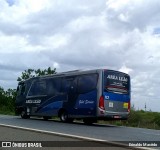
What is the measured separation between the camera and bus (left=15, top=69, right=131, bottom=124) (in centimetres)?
2467

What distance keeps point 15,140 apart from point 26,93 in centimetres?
2010

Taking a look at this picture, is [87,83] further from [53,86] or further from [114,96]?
[53,86]

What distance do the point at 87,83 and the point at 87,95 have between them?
71 cm

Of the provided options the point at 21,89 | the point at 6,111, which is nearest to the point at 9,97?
the point at 6,111

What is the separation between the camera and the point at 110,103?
82.0ft

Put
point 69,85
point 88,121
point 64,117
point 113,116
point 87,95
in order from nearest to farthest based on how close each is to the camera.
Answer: point 113,116
point 87,95
point 69,85
point 88,121
point 64,117

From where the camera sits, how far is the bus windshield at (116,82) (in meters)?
24.8

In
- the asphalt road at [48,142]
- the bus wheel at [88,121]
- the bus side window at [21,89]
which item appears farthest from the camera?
the bus side window at [21,89]

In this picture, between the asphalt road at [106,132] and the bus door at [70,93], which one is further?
the bus door at [70,93]

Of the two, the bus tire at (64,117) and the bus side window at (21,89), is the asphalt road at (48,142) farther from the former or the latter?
the bus side window at (21,89)

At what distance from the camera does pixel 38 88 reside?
3139cm

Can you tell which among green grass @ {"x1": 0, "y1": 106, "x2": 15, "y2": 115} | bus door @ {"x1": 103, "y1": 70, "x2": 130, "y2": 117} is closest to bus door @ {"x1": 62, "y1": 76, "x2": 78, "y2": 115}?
bus door @ {"x1": 103, "y1": 70, "x2": 130, "y2": 117}

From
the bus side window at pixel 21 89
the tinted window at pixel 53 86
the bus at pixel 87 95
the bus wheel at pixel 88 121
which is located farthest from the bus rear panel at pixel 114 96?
the bus side window at pixel 21 89

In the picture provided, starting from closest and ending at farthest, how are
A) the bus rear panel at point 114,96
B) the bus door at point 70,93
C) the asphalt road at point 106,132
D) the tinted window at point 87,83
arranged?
the asphalt road at point 106,132
the bus rear panel at point 114,96
the tinted window at point 87,83
the bus door at point 70,93
